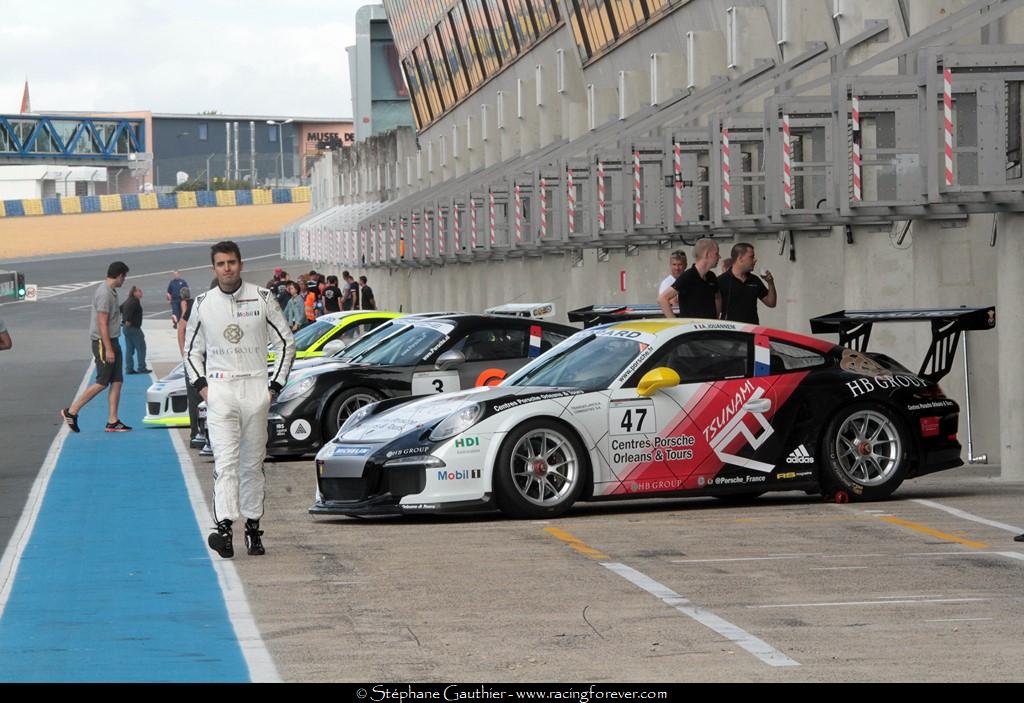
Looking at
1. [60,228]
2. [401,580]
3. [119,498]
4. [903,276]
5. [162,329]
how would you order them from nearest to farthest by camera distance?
[401,580] → [119,498] → [903,276] → [162,329] → [60,228]

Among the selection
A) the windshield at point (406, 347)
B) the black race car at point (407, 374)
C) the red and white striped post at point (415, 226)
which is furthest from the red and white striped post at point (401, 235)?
the black race car at point (407, 374)

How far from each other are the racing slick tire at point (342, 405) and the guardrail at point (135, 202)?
311ft

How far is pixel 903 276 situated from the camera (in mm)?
16859

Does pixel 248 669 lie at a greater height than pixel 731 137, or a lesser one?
lesser

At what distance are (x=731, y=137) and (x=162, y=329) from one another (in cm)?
3871

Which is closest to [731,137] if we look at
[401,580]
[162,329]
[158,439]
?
[158,439]

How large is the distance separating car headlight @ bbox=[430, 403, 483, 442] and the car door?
2.82ft

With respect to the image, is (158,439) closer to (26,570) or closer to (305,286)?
(26,570)

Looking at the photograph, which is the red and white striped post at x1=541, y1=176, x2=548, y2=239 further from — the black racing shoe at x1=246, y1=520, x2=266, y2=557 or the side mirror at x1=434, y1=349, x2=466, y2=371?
the black racing shoe at x1=246, y1=520, x2=266, y2=557

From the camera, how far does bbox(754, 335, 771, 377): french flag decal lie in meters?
12.0

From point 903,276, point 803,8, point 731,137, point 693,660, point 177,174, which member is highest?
point 177,174

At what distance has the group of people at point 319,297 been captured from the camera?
4272cm

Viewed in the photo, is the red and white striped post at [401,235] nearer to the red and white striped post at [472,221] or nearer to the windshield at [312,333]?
the red and white striped post at [472,221]

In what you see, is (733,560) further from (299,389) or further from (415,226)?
(415,226)
